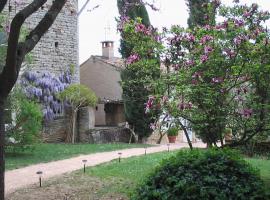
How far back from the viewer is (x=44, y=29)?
588 centimetres

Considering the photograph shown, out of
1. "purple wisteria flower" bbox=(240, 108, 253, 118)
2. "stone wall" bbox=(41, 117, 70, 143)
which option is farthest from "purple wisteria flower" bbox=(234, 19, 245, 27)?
"stone wall" bbox=(41, 117, 70, 143)

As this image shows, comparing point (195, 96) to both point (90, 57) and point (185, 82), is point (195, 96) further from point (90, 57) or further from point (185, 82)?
point (90, 57)

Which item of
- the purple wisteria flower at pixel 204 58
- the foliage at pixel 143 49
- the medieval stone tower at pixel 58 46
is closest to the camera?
the purple wisteria flower at pixel 204 58

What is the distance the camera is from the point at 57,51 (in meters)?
23.1

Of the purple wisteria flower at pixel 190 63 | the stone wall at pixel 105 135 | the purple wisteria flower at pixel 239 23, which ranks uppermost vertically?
the purple wisteria flower at pixel 239 23

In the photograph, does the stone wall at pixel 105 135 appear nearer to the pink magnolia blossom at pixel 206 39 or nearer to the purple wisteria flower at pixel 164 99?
the purple wisteria flower at pixel 164 99

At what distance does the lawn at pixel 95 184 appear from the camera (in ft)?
26.7

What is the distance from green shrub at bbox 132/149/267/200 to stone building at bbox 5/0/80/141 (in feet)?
54.0

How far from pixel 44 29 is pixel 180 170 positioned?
8.04 feet

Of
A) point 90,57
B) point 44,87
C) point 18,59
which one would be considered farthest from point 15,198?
point 90,57

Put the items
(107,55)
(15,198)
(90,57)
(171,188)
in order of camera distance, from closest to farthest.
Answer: (171,188) → (15,198) → (90,57) → (107,55)

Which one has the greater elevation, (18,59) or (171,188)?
(18,59)

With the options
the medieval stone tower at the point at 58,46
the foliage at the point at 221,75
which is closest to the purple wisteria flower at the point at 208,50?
the foliage at the point at 221,75

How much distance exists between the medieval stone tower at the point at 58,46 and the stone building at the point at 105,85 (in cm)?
415
